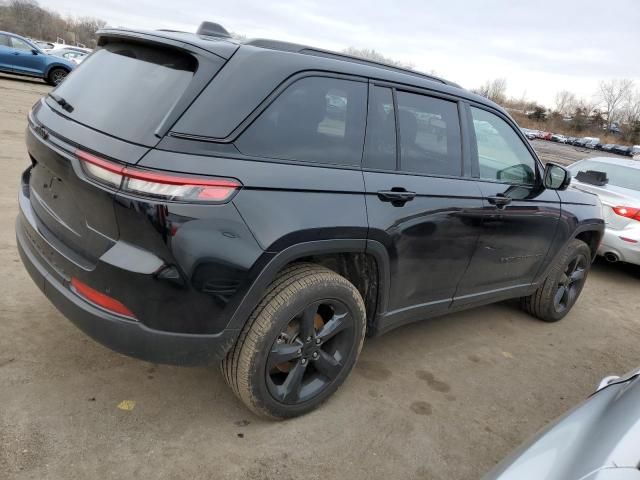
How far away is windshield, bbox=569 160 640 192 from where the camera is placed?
6.80m

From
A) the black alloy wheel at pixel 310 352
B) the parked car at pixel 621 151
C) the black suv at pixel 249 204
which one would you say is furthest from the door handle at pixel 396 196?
the parked car at pixel 621 151

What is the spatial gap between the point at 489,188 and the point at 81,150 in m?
2.43

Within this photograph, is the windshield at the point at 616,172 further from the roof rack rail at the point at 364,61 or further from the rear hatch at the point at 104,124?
the rear hatch at the point at 104,124

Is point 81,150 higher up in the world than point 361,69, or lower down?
lower down

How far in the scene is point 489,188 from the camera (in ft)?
11.2

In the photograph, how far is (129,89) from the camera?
237cm

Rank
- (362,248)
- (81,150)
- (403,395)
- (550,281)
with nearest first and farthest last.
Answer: (81,150)
(362,248)
(403,395)
(550,281)

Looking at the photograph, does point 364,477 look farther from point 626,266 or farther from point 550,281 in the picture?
point 626,266

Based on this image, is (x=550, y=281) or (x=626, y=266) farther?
(x=626, y=266)

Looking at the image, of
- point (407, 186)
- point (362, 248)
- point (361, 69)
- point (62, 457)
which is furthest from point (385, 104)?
point (62, 457)

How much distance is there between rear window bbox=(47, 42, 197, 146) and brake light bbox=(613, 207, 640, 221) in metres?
5.57

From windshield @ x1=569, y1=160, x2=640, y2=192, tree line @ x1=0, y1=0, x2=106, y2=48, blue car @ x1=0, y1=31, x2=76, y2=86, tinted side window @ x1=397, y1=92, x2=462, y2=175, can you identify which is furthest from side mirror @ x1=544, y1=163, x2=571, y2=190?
tree line @ x1=0, y1=0, x2=106, y2=48

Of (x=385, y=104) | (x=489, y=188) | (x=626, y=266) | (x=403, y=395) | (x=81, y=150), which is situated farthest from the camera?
(x=626, y=266)

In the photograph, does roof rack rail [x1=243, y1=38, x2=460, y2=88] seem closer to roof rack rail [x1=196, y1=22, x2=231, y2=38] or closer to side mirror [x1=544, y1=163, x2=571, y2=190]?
roof rack rail [x1=196, y1=22, x2=231, y2=38]
